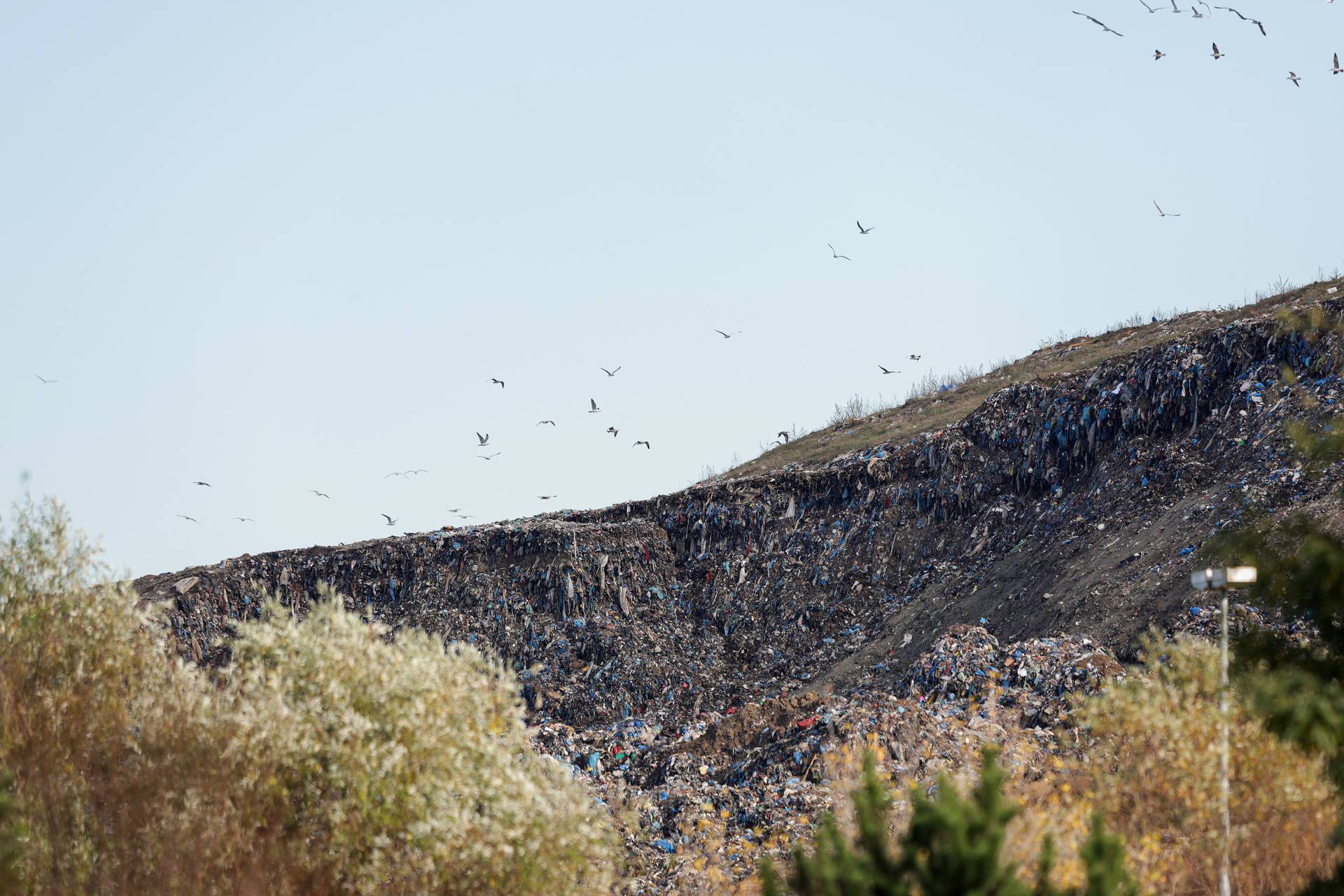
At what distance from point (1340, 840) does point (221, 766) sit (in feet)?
34.3

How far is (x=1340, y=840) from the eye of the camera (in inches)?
401

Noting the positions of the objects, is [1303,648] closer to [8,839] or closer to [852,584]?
[8,839]

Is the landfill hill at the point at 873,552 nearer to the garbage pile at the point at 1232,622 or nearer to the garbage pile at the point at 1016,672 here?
the garbage pile at the point at 1232,622

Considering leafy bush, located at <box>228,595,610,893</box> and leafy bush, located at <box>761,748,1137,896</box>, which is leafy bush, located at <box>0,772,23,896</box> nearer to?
leafy bush, located at <box>228,595,610,893</box>

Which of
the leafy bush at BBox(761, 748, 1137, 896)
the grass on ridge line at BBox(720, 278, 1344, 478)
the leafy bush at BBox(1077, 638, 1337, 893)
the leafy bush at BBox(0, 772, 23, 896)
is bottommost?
the leafy bush at BBox(1077, 638, 1337, 893)

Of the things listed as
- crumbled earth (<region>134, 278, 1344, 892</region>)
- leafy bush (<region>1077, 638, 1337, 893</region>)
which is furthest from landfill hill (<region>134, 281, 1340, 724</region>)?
leafy bush (<region>1077, 638, 1337, 893</region>)

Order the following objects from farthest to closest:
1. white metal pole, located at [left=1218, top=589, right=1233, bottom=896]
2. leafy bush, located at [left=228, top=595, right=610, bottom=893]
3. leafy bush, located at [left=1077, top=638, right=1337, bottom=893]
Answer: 1. leafy bush, located at [left=1077, top=638, right=1337, bottom=893]
2. white metal pole, located at [left=1218, top=589, right=1233, bottom=896]
3. leafy bush, located at [left=228, top=595, right=610, bottom=893]

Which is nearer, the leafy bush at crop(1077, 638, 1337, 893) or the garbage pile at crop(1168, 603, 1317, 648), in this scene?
the leafy bush at crop(1077, 638, 1337, 893)

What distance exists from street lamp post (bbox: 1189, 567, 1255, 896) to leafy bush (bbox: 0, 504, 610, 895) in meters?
6.87

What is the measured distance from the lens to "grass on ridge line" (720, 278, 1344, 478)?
133ft

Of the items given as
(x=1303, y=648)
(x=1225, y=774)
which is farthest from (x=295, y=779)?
(x=1303, y=648)

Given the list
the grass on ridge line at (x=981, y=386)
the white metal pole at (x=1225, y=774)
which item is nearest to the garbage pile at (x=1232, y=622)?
the white metal pole at (x=1225, y=774)

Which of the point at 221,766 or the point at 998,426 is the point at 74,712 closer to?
the point at 221,766

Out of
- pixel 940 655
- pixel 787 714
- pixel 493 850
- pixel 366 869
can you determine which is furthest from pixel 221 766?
pixel 940 655
